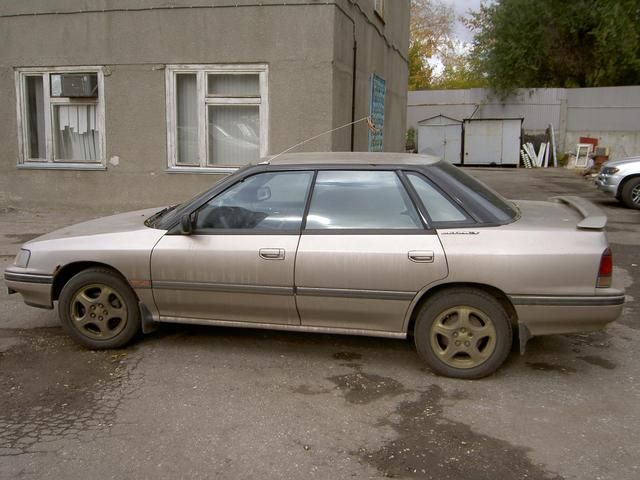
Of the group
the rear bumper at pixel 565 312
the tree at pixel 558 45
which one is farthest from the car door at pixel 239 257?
the tree at pixel 558 45

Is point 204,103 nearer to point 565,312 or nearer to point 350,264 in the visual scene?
point 350,264

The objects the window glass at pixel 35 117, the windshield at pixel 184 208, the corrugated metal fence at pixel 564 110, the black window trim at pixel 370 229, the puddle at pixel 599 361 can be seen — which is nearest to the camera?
the black window trim at pixel 370 229

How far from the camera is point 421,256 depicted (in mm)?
4141

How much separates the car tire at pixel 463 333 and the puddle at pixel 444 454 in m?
0.56

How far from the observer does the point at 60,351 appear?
487cm

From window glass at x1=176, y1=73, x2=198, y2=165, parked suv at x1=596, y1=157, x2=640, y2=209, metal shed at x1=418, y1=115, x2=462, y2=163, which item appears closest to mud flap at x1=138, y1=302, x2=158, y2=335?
window glass at x1=176, y1=73, x2=198, y2=165

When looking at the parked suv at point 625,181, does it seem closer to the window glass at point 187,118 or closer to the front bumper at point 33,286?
the window glass at point 187,118

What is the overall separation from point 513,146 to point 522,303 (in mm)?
22998

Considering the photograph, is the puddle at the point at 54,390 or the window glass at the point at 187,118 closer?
the puddle at the point at 54,390

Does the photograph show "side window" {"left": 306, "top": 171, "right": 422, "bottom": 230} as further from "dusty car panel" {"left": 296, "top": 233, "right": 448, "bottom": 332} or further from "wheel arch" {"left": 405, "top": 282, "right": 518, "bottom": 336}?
"wheel arch" {"left": 405, "top": 282, "right": 518, "bottom": 336}

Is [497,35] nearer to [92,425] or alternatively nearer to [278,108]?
[278,108]

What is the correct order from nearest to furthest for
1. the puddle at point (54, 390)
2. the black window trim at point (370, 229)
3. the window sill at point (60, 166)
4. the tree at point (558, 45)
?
the puddle at point (54, 390)
the black window trim at point (370, 229)
the window sill at point (60, 166)
the tree at point (558, 45)

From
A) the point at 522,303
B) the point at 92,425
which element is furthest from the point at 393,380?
the point at 92,425

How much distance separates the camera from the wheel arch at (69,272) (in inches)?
187
